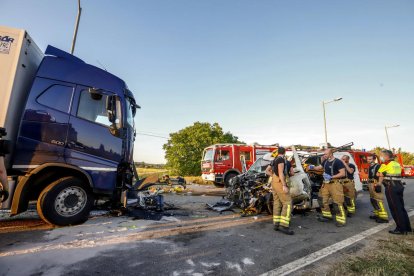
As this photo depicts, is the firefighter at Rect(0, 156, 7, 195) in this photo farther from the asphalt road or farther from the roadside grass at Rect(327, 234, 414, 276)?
the roadside grass at Rect(327, 234, 414, 276)

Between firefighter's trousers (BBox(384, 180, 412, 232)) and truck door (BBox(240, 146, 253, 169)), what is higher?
truck door (BBox(240, 146, 253, 169))

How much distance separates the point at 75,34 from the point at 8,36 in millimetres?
5727

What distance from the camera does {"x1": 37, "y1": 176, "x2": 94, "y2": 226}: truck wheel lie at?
3979 mm

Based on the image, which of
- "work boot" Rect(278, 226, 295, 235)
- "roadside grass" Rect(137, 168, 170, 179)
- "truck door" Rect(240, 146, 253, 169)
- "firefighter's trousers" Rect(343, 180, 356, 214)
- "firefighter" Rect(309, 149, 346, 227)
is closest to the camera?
"work boot" Rect(278, 226, 295, 235)

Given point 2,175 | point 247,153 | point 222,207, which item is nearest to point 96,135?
point 2,175

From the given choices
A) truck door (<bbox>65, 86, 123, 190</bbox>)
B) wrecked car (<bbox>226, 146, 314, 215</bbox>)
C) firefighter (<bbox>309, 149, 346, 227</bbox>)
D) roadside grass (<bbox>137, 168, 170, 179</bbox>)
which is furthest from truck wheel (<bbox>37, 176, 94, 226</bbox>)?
firefighter (<bbox>309, 149, 346, 227</bbox>)

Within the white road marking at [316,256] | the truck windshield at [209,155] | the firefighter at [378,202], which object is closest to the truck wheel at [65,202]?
the white road marking at [316,256]

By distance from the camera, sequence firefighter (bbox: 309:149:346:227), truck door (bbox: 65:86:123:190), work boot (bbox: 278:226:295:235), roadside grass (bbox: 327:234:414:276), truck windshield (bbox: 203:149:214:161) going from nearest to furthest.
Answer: roadside grass (bbox: 327:234:414:276) → work boot (bbox: 278:226:295:235) → truck door (bbox: 65:86:123:190) → firefighter (bbox: 309:149:346:227) → truck windshield (bbox: 203:149:214:161)

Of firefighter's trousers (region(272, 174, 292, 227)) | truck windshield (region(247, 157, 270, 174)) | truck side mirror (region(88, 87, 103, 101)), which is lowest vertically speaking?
firefighter's trousers (region(272, 174, 292, 227))

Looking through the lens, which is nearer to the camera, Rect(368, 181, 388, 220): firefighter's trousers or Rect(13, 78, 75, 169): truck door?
Rect(13, 78, 75, 169): truck door

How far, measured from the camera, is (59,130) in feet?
13.9

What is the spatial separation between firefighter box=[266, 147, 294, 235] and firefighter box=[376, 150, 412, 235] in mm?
1975

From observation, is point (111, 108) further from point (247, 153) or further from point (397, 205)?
point (247, 153)

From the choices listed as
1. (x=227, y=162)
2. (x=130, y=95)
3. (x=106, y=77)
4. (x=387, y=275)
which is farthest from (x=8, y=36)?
(x=227, y=162)
